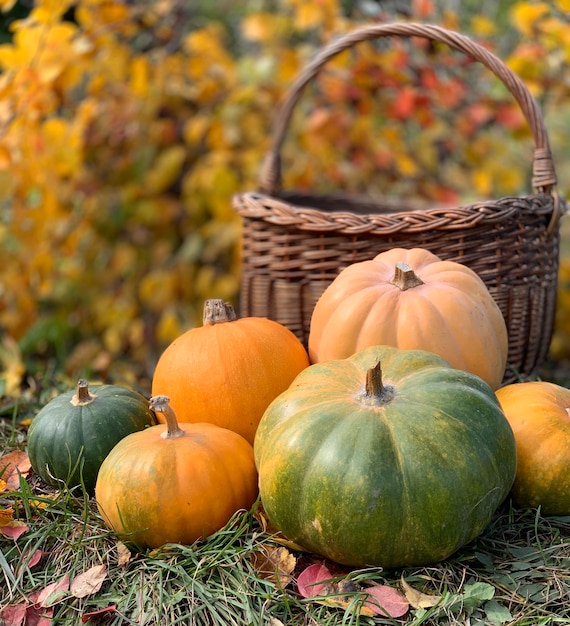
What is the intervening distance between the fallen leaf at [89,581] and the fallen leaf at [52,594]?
0.01 meters

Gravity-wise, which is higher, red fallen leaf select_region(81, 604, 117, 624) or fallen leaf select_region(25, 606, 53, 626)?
red fallen leaf select_region(81, 604, 117, 624)

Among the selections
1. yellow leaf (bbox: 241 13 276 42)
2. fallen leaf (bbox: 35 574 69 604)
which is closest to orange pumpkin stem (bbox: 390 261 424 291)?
fallen leaf (bbox: 35 574 69 604)

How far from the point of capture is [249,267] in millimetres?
2350

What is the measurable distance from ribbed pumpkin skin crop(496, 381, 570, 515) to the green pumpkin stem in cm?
34

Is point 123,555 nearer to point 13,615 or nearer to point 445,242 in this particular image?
point 13,615

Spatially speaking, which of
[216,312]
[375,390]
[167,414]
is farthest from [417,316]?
[167,414]

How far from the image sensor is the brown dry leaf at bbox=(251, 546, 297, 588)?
1318 millimetres

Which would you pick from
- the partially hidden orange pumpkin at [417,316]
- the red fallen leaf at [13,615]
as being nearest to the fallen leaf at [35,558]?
the red fallen leaf at [13,615]

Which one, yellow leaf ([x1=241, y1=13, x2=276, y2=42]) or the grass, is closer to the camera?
the grass

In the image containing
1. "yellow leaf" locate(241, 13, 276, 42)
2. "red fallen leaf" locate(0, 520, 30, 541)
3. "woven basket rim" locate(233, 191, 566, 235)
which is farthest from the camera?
"yellow leaf" locate(241, 13, 276, 42)

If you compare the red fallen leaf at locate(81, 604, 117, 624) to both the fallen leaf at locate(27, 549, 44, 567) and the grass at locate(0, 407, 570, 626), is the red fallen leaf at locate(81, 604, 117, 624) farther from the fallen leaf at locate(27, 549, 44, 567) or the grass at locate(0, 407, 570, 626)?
the fallen leaf at locate(27, 549, 44, 567)

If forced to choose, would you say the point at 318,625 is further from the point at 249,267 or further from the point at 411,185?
the point at 411,185

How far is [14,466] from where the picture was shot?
5.77 feet

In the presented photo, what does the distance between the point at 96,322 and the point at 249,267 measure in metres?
1.93
